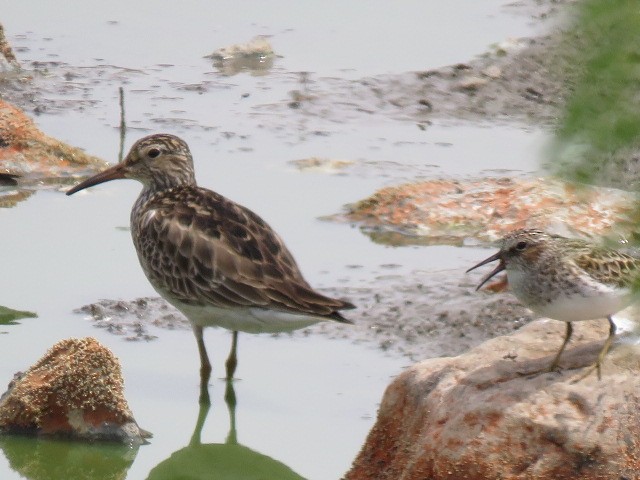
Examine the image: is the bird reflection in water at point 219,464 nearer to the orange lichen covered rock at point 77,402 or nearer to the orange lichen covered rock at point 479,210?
the orange lichen covered rock at point 77,402

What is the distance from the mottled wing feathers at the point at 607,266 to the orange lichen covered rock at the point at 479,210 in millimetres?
3499

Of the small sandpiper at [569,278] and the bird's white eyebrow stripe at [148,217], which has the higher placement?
the small sandpiper at [569,278]

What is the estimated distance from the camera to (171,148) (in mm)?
9562

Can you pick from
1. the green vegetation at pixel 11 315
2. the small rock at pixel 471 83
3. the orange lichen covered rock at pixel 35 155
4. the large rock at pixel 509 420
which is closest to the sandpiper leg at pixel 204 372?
the green vegetation at pixel 11 315

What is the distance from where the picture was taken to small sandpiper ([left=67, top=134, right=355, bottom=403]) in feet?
27.2

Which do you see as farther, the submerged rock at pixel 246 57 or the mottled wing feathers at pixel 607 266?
the submerged rock at pixel 246 57

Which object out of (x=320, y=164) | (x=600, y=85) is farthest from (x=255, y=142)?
(x=600, y=85)

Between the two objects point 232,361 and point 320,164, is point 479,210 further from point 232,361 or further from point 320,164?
point 232,361

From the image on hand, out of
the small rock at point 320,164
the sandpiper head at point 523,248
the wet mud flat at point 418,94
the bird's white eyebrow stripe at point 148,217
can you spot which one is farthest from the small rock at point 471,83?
the sandpiper head at point 523,248

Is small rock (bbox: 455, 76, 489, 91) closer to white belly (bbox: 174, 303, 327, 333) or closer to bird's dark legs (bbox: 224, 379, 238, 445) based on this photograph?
white belly (bbox: 174, 303, 327, 333)

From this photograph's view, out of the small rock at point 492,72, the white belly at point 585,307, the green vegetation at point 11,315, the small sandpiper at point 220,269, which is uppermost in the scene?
the white belly at point 585,307

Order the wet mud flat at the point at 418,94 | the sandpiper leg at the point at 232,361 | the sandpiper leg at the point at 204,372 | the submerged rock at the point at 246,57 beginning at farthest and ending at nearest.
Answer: the submerged rock at the point at 246,57, the wet mud flat at the point at 418,94, the sandpiper leg at the point at 232,361, the sandpiper leg at the point at 204,372

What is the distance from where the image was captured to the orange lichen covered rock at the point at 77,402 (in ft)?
25.5

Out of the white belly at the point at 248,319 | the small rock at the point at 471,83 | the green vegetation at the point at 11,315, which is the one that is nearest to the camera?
the white belly at the point at 248,319
